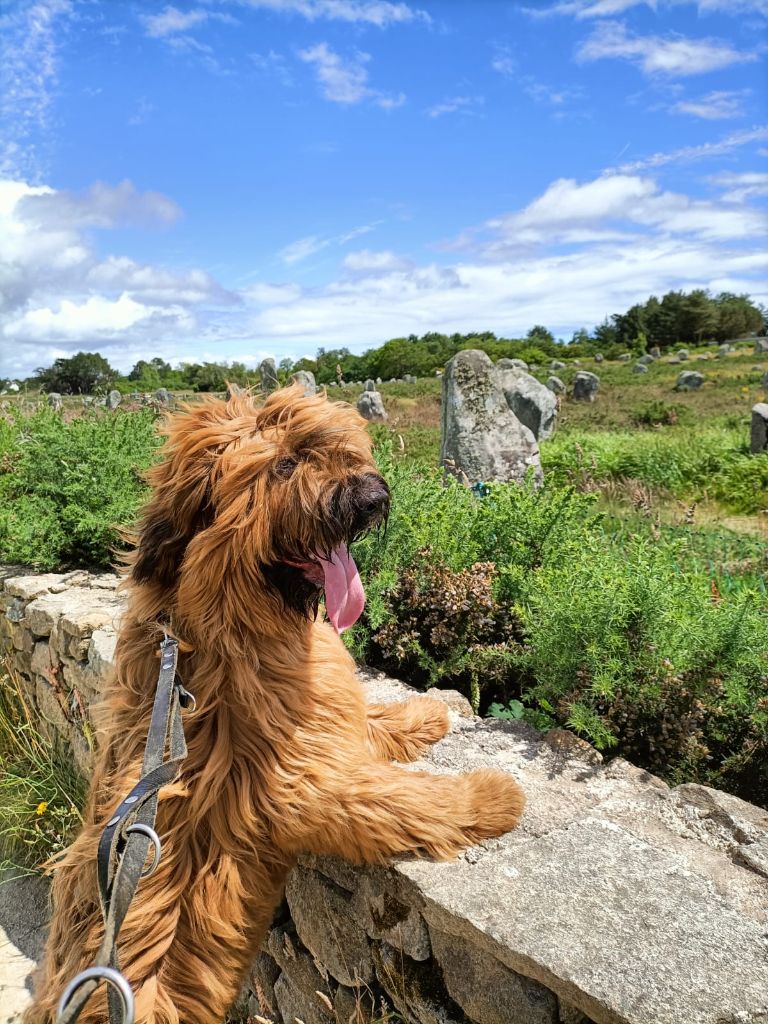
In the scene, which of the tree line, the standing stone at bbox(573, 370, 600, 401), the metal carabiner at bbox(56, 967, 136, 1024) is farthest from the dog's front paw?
the tree line

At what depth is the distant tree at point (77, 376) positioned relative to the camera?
9.96 meters

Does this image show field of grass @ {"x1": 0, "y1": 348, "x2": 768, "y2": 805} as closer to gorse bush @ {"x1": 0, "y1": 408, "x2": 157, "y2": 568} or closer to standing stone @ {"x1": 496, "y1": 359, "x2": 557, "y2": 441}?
gorse bush @ {"x1": 0, "y1": 408, "x2": 157, "y2": 568}

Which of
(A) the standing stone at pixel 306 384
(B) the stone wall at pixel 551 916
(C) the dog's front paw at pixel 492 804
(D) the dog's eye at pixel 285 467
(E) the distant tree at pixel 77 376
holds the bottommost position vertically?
A: (B) the stone wall at pixel 551 916

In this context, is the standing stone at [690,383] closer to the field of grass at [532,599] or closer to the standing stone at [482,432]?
the standing stone at [482,432]

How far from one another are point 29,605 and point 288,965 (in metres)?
3.40

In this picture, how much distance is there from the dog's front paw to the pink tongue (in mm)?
752

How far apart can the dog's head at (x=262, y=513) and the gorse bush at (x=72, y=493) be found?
3.29 meters

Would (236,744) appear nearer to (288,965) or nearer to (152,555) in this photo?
(152,555)

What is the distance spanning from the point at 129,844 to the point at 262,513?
2.97 feet

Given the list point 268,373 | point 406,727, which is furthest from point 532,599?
point 268,373

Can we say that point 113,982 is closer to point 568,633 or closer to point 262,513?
point 262,513

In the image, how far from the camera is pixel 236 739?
2.25 metres

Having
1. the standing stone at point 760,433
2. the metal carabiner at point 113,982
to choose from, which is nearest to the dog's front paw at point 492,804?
the metal carabiner at point 113,982

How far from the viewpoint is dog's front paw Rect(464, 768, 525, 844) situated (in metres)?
2.40
